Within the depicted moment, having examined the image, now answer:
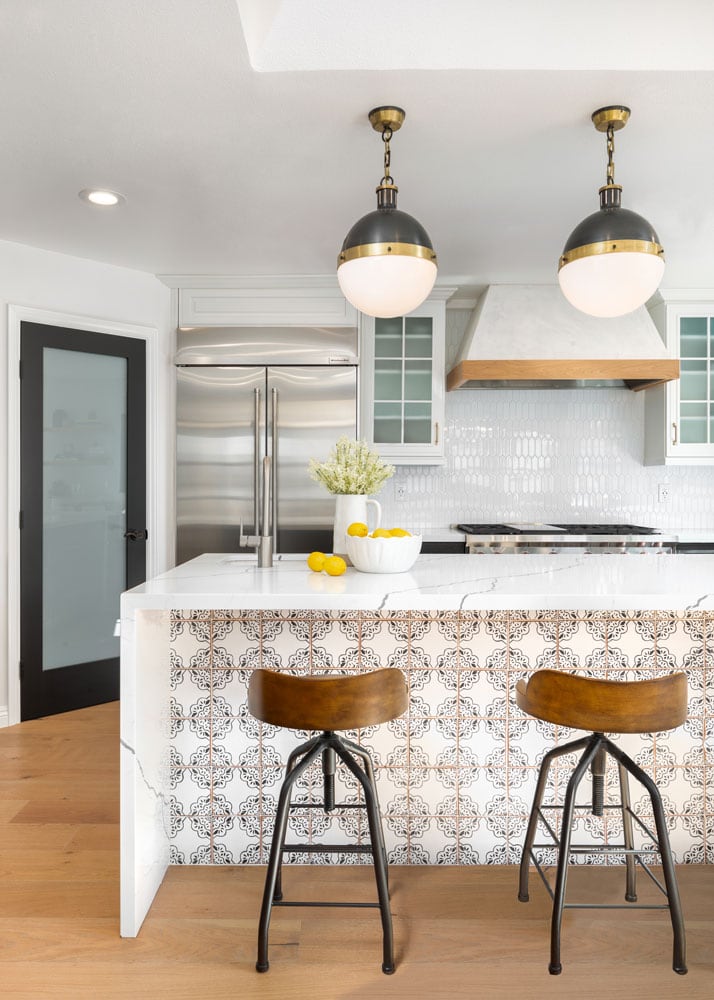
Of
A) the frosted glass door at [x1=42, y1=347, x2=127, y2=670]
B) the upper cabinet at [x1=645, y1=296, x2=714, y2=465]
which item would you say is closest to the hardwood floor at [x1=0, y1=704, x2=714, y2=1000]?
the frosted glass door at [x1=42, y1=347, x2=127, y2=670]

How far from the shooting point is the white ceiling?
80.5 inches

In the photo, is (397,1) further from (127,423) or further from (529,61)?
(127,423)

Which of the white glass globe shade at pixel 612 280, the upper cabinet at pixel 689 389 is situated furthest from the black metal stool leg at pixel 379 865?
the upper cabinet at pixel 689 389

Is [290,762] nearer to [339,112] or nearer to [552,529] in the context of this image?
[339,112]

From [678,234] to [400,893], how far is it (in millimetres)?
3302

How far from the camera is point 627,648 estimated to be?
221cm

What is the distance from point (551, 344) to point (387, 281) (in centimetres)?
225

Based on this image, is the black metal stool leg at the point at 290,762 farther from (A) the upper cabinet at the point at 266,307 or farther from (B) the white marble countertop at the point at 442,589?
Result: (A) the upper cabinet at the point at 266,307

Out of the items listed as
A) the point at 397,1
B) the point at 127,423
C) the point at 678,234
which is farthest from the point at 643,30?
the point at 127,423

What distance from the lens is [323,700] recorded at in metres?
1.67

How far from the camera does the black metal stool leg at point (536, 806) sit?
1.83 m

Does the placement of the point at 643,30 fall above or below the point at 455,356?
above

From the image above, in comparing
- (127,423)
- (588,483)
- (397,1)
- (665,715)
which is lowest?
(665,715)

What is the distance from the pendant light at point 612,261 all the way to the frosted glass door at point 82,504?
2.79 metres
